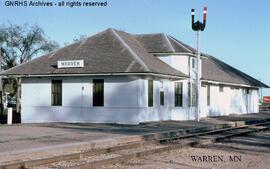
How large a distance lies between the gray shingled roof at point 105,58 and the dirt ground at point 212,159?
1092cm

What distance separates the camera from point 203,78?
113 ft

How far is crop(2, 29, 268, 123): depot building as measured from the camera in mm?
27547

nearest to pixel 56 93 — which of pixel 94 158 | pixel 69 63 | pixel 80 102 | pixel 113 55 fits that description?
pixel 80 102

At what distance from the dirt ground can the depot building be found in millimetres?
10917

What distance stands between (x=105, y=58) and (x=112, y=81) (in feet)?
6.49

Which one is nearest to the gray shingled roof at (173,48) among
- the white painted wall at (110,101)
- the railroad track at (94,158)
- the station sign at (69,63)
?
the white painted wall at (110,101)

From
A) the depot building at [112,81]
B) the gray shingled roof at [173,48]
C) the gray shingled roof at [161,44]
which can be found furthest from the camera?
the gray shingled roof at [173,48]

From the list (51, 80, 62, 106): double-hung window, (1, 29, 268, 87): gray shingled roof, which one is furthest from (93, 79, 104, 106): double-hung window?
(51, 80, 62, 106): double-hung window

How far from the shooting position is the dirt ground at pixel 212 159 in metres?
12.0

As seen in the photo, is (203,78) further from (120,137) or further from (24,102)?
(120,137)

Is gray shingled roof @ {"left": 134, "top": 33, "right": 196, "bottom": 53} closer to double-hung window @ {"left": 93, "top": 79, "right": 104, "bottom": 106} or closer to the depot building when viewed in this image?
the depot building

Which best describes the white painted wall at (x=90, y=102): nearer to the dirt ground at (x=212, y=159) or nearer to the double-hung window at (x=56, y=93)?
the double-hung window at (x=56, y=93)

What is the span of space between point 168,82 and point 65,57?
6.81 m

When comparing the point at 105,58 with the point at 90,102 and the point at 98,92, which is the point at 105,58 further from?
the point at 90,102
